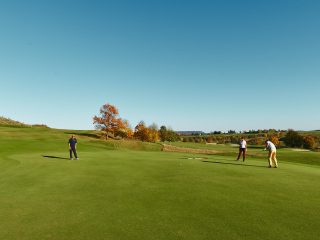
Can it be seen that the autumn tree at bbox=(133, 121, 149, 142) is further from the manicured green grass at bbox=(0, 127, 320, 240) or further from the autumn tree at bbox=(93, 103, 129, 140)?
the manicured green grass at bbox=(0, 127, 320, 240)

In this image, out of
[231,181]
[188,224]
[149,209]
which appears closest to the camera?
[188,224]

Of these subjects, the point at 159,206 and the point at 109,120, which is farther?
the point at 109,120

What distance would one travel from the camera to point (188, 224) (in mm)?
8391

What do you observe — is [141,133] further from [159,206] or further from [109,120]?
[159,206]

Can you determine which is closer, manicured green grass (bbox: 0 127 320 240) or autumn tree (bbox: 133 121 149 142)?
manicured green grass (bbox: 0 127 320 240)

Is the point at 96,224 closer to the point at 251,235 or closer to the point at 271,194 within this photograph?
the point at 251,235

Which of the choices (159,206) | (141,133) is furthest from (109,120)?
(159,206)

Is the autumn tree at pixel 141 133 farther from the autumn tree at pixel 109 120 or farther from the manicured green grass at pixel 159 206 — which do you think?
the manicured green grass at pixel 159 206

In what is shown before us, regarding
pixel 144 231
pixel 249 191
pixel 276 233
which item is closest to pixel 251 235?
pixel 276 233

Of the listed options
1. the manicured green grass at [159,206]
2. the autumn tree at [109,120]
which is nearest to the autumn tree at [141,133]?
the autumn tree at [109,120]

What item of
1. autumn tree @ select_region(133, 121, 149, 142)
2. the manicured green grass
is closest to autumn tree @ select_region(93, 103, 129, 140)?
autumn tree @ select_region(133, 121, 149, 142)

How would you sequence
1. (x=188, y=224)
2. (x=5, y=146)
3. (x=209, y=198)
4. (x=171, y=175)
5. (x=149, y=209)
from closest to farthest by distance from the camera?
1. (x=188, y=224)
2. (x=149, y=209)
3. (x=209, y=198)
4. (x=171, y=175)
5. (x=5, y=146)

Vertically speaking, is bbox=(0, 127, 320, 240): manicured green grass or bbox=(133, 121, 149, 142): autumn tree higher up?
bbox=(133, 121, 149, 142): autumn tree

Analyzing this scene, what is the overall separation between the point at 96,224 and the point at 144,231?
5.35ft
